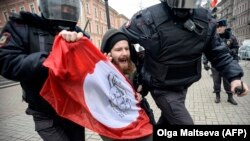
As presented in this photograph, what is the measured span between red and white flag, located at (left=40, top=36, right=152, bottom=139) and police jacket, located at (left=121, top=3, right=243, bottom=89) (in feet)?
1.47

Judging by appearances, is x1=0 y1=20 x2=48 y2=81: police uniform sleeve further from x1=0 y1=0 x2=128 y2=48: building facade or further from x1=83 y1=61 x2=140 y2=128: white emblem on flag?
x1=0 y1=0 x2=128 y2=48: building facade

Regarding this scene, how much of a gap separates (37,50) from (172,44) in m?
1.27

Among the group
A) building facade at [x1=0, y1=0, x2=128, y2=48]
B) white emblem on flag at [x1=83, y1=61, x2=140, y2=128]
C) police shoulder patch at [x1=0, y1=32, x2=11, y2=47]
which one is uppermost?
building facade at [x1=0, y1=0, x2=128, y2=48]

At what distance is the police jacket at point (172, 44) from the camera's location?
7.20ft

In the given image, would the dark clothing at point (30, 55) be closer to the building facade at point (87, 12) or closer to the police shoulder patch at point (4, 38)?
the police shoulder patch at point (4, 38)

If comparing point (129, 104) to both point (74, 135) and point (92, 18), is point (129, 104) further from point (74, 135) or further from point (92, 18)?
point (92, 18)

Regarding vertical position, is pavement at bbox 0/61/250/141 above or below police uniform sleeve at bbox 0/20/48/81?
below

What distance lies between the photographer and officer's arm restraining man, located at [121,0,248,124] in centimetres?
219

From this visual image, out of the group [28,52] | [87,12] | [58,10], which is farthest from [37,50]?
[87,12]

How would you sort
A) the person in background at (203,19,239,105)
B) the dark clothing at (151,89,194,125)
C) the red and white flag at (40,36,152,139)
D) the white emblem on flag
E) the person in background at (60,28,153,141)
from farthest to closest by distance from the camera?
the person in background at (203,19,239,105), the dark clothing at (151,89,194,125), the person in background at (60,28,153,141), the white emblem on flag, the red and white flag at (40,36,152,139)

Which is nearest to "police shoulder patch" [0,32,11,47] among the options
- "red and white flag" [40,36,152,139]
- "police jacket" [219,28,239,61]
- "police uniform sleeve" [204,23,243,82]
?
"red and white flag" [40,36,152,139]

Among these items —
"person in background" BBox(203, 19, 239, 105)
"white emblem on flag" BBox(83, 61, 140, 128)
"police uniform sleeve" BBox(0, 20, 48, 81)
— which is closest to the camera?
"police uniform sleeve" BBox(0, 20, 48, 81)

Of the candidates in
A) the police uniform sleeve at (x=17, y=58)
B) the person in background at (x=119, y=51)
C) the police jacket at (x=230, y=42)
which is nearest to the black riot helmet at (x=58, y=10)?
the police uniform sleeve at (x=17, y=58)

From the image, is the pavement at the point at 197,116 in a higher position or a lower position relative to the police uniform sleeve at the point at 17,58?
lower
